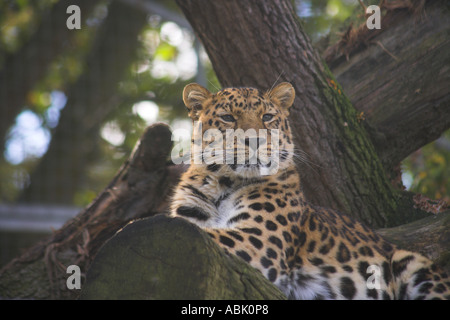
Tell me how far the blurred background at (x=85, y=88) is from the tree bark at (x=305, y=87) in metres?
4.58

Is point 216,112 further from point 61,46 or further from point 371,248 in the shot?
point 61,46

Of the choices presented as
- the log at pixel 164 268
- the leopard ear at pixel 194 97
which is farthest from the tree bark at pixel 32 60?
the log at pixel 164 268

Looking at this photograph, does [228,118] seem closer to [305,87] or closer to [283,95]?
[283,95]

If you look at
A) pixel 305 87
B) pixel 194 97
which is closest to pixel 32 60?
pixel 194 97

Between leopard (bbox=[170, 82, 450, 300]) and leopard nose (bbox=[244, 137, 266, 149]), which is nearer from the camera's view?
leopard (bbox=[170, 82, 450, 300])

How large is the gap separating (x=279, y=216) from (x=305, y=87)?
1.59 m

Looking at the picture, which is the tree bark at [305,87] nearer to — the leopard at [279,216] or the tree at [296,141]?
the tree at [296,141]

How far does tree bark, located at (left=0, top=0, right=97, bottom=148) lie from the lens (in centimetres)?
1111

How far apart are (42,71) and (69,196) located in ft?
9.02

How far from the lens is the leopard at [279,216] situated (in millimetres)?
4258

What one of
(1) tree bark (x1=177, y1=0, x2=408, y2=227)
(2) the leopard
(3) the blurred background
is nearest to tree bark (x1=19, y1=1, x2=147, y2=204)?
(3) the blurred background

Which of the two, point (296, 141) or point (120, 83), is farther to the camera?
point (120, 83)

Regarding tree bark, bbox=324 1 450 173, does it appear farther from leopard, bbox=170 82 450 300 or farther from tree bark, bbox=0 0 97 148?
tree bark, bbox=0 0 97 148

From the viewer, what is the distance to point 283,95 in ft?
16.4
